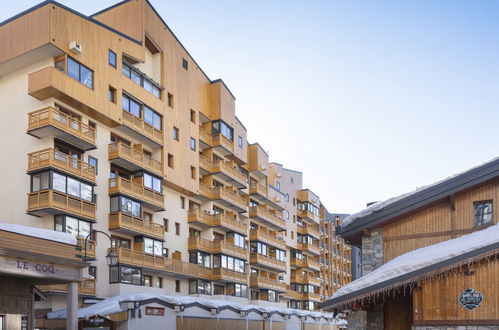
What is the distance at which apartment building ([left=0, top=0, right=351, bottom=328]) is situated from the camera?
35.5m

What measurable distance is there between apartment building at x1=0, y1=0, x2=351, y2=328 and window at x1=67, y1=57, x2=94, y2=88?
0.08 meters

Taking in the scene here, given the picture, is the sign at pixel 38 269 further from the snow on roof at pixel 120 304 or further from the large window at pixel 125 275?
the large window at pixel 125 275

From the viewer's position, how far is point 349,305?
18.9 meters

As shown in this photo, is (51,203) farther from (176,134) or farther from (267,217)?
(267,217)

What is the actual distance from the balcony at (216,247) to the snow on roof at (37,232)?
1275 inches

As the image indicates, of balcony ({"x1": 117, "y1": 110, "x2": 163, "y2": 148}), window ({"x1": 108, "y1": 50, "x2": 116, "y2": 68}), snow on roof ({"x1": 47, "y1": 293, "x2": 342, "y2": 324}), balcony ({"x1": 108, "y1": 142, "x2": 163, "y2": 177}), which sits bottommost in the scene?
snow on roof ({"x1": 47, "y1": 293, "x2": 342, "y2": 324})

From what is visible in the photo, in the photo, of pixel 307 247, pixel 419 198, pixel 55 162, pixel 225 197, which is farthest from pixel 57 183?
pixel 307 247

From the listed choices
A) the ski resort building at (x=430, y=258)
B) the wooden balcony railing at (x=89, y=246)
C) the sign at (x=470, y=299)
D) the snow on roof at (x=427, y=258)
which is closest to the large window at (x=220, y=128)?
the wooden balcony railing at (x=89, y=246)

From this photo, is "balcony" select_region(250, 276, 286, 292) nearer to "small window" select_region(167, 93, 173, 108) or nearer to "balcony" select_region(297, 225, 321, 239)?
"balcony" select_region(297, 225, 321, 239)

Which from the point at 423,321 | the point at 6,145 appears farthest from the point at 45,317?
the point at 423,321

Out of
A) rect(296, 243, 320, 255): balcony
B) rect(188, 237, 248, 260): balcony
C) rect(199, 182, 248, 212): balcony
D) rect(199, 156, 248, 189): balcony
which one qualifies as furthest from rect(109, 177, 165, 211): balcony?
rect(296, 243, 320, 255): balcony

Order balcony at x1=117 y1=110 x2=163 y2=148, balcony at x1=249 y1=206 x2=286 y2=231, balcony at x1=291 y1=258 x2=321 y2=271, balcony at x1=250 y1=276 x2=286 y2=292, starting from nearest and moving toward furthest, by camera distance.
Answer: balcony at x1=117 y1=110 x2=163 y2=148 → balcony at x1=250 y1=276 x2=286 y2=292 → balcony at x1=249 y1=206 x2=286 y2=231 → balcony at x1=291 y1=258 x2=321 y2=271

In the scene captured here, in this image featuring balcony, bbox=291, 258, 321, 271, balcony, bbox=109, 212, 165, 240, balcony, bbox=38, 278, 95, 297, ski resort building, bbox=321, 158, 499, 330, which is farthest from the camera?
balcony, bbox=291, 258, 321, 271

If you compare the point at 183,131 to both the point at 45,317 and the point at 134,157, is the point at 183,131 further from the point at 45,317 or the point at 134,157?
the point at 45,317
